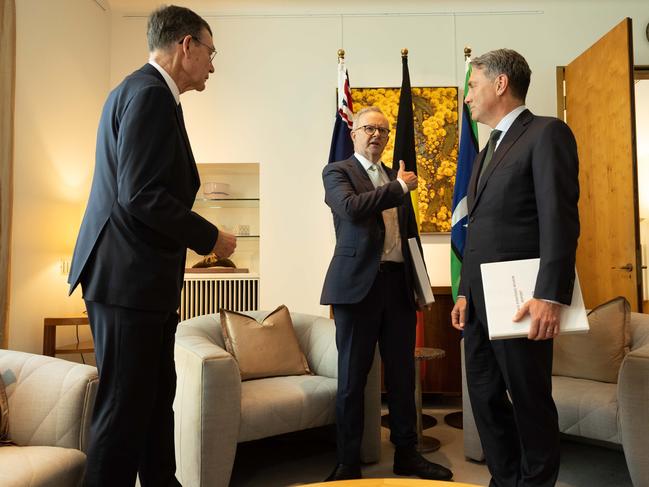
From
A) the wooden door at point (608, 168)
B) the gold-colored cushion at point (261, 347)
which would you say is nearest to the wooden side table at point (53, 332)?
the gold-colored cushion at point (261, 347)

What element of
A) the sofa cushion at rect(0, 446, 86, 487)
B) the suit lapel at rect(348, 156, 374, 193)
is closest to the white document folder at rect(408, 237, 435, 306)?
the suit lapel at rect(348, 156, 374, 193)

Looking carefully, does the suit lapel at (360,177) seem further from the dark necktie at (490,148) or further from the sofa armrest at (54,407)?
the sofa armrest at (54,407)

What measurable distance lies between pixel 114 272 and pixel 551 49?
159 inches

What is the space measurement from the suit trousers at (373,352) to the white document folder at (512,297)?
73 cm

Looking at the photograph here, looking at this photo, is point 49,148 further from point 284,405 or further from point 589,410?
point 589,410

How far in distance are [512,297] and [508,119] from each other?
1.93 feet

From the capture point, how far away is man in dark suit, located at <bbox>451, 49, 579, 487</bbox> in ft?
4.87

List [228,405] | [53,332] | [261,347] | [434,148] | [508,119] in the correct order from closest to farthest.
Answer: [508,119], [228,405], [261,347], [53,332], [434,148]

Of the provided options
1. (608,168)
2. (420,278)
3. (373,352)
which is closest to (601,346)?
(420,278)

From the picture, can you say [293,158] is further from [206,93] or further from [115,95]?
[115,95]

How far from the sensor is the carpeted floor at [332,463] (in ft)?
7.57

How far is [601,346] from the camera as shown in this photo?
2.46 metres

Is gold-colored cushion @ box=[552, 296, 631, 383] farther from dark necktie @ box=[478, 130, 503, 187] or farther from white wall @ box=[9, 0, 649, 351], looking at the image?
white wall @ box=[9, 0, 649, 351]

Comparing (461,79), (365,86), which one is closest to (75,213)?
(365,86)
